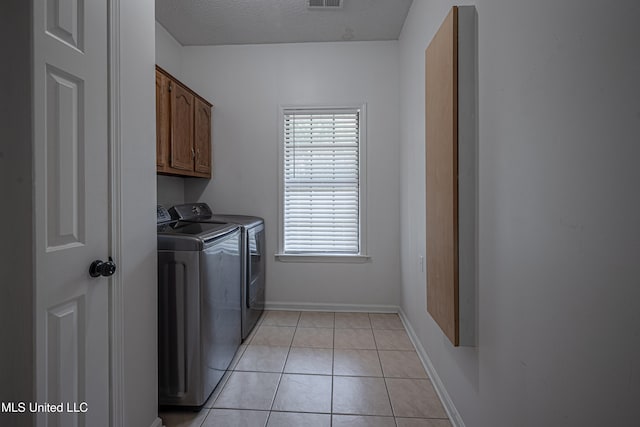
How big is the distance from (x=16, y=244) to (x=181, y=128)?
6.03ft

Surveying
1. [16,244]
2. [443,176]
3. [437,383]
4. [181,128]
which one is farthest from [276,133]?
[437,383]

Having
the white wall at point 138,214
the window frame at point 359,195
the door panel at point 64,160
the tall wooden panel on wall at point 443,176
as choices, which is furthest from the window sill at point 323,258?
the door panel at point 64,160

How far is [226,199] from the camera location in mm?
3123

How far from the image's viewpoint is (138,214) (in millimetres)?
1316

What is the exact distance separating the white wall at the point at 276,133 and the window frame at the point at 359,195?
0.16 feet

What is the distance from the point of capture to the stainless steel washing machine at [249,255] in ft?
7.90

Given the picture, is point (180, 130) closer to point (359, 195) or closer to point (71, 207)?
point (71, 207)

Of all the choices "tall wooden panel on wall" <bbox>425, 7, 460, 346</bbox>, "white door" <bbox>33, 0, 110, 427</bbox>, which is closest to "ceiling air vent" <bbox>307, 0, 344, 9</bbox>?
"tall wooden panel on wall" <bbox>425, 7, 460, 346</bbox>

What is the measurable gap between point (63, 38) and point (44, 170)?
447 mm

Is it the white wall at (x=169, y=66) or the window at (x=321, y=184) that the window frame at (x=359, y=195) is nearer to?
the window at (x=321, y=184)

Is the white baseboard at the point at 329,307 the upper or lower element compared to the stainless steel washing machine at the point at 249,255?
lower

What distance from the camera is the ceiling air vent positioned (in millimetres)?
2395

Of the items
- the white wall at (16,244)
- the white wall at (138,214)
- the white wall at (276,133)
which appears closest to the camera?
the white wall at (16,244)

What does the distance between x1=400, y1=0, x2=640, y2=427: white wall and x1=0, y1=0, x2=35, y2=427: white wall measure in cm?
151
